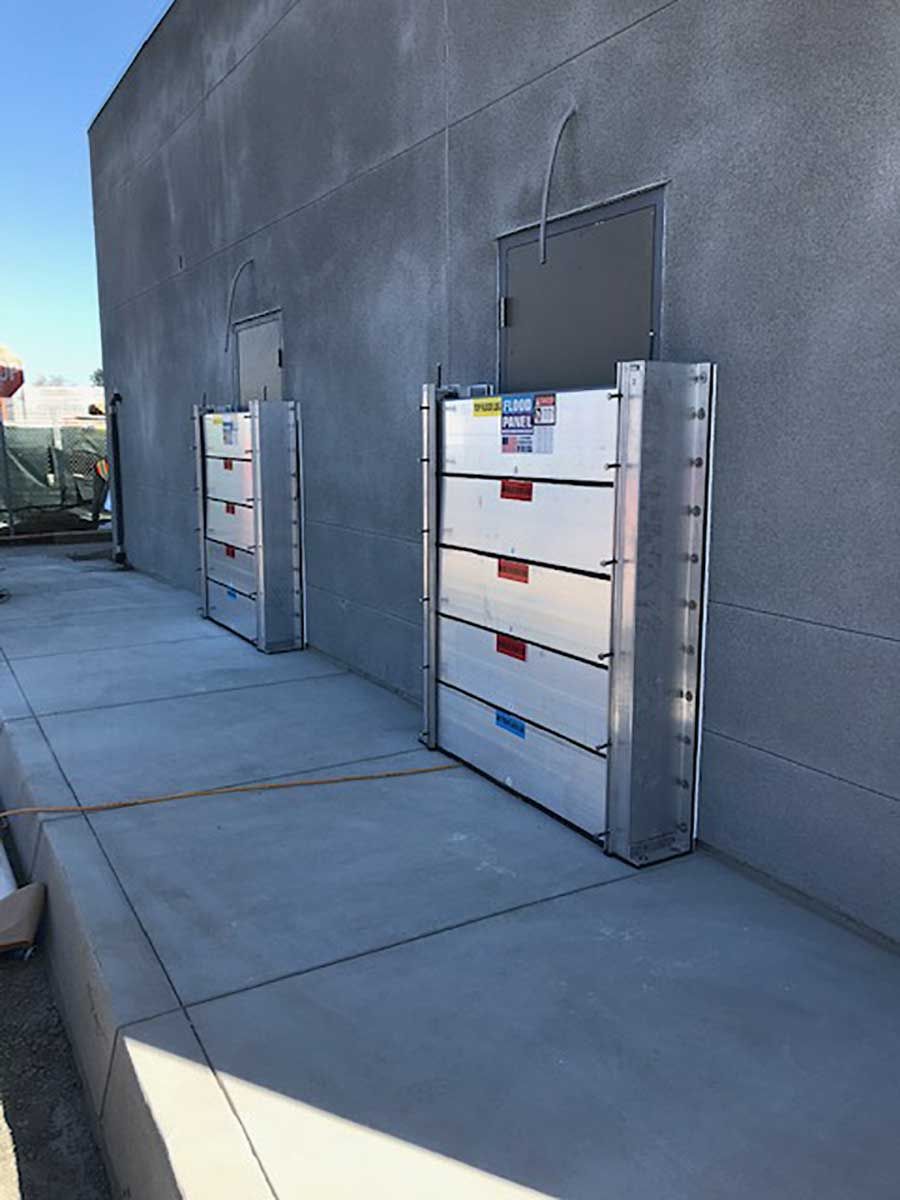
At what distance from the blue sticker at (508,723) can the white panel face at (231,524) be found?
137 inches

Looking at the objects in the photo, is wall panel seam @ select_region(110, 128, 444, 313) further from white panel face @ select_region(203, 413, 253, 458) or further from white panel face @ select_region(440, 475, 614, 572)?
white panel face @ select_region(440, 475, 614, 572)

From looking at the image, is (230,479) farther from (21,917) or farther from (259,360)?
(21,917)

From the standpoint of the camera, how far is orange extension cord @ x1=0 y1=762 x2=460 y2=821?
170 inches

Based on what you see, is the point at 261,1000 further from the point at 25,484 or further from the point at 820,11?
the point at 25,484

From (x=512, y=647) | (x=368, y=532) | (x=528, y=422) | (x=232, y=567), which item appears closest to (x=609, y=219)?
(x=528, y=422)

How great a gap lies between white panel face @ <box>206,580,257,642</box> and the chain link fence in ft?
28.8

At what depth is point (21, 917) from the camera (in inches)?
148

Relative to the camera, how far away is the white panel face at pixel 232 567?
7688 mm

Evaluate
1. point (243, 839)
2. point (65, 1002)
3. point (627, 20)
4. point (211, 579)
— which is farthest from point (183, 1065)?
point (211, 579)

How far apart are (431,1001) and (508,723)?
183 centimetres

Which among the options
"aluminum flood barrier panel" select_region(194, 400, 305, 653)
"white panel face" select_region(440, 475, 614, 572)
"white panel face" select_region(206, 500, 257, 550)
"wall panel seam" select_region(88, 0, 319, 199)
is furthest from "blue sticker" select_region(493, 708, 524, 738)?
"wall panel seam" select_region(88, 0, 319, 199)

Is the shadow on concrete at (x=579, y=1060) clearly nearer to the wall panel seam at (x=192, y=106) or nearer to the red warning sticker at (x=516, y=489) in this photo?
the red warning sticker at (x=516, y=489)

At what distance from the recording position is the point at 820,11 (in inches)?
126

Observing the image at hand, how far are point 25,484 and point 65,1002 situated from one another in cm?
1522
